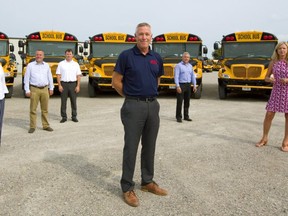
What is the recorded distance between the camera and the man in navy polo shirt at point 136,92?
3178 millimetres

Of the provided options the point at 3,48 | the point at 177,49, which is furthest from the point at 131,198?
the point at 3,48

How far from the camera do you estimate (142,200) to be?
11.1ft

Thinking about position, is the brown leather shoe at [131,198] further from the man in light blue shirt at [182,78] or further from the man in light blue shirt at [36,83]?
the man in light blue shirt at [182,78]

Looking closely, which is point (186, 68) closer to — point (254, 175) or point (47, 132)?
point (47, 132)

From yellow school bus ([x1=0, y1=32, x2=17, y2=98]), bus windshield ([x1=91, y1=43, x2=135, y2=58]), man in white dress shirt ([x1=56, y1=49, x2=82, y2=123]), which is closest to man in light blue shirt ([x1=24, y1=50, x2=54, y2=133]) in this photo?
man in white dress shirt ([x1=56, y1=49, x2=82, y2=123])

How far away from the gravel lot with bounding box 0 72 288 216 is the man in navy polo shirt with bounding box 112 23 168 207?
1.45 feet

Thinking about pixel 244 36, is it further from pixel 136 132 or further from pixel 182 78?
pixel 136 132

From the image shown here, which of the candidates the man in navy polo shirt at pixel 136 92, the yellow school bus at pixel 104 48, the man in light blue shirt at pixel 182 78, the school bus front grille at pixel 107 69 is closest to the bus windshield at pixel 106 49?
the yellow school bus at pixel 104 48

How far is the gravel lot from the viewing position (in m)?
3.21

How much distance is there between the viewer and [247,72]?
37.4ft

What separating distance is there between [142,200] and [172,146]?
220cm

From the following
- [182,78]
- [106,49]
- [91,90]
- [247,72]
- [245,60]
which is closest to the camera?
[182,78]

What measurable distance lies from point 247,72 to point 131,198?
9214mm

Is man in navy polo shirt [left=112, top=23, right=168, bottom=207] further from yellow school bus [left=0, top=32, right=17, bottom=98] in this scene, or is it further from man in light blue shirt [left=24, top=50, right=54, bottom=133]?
yellow school bus [left=0, top=32, right=17, bottom=98]
